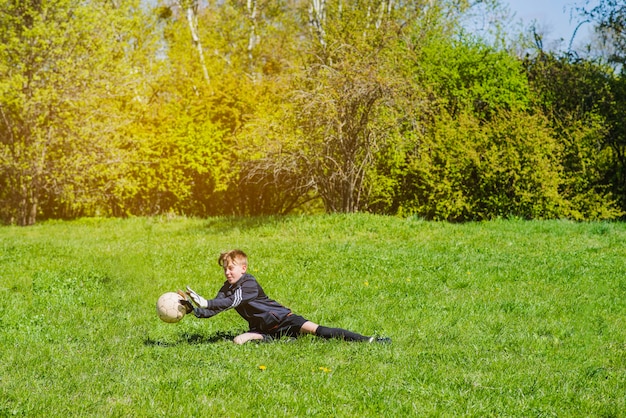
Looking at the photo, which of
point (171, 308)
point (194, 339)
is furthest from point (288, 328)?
point (171, 308)

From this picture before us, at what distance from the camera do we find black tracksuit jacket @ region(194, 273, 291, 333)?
305 inches

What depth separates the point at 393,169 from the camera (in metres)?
20.7

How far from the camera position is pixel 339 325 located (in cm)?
888

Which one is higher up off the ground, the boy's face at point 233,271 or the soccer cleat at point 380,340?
the boy's face at point 233,271

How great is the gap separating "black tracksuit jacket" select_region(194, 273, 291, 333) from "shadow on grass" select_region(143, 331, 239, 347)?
354 millimetres

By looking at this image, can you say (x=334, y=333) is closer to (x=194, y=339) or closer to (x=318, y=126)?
(x=194, y=339)

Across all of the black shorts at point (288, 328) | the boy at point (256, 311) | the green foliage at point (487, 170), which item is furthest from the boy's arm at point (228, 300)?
the green foliage at point (487, 170)

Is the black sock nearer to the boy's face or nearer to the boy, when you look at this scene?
the boy

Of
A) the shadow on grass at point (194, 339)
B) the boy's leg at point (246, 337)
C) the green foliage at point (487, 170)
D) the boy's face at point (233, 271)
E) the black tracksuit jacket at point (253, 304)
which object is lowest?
the shadow on grass at point (194, 339)

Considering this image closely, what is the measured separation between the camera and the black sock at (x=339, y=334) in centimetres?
768

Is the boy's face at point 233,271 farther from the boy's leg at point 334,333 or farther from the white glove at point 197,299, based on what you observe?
the boy's leg at point 334,333

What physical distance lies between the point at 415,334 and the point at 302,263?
479cm

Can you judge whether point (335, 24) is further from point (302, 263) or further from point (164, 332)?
point (164, 332)

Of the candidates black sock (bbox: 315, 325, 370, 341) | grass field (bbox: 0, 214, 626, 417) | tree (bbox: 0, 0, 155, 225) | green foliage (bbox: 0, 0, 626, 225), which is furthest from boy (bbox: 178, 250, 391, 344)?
tree (bbox: 0, 0, 155, 225)
